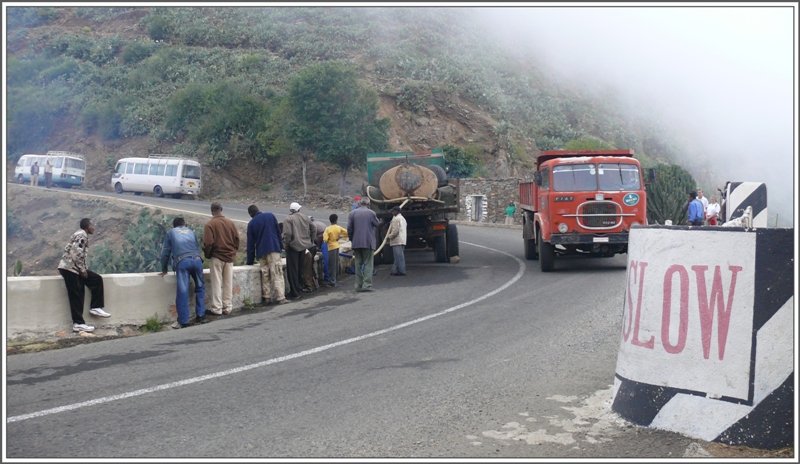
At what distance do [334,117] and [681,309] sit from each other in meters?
46.5

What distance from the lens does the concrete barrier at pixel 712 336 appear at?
17.8 ft

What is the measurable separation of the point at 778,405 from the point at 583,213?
43.3 feet

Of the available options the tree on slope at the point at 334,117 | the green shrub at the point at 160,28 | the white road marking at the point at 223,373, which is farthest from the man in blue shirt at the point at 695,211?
the green shrub at the point at 160,28

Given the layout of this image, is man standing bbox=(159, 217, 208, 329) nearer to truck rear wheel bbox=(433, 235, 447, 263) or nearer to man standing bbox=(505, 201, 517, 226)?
truck rear wheel bbox=(433, 235, 447, 263)

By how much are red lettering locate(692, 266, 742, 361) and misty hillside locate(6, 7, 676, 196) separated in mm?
50492

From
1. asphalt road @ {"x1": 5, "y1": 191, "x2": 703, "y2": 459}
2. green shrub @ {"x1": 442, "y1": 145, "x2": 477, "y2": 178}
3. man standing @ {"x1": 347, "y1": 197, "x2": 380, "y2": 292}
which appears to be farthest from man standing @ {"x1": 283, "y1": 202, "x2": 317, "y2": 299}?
green shrub @ {"x1": 442, "y1": 145, "x2": 477, "y2": 178}

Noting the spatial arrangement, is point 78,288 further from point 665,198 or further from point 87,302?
point 665,198

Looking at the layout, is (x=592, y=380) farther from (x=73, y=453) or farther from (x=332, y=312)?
(x=332, y=312)

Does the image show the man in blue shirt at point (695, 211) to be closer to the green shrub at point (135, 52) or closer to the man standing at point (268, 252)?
the man standing at point (268, 252)

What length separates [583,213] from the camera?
60.4ft

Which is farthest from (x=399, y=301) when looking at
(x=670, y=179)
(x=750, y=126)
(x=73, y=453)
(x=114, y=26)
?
(x=114, y=26)

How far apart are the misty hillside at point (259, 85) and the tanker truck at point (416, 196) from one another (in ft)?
115

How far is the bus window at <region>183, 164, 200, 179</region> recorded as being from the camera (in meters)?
49.8

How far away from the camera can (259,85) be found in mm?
66125
